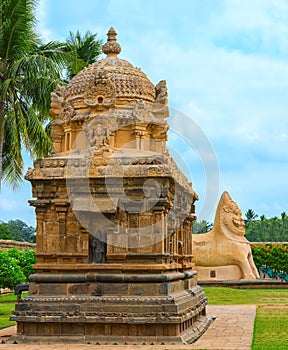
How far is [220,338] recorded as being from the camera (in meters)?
11.6

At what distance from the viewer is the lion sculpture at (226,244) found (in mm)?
27062

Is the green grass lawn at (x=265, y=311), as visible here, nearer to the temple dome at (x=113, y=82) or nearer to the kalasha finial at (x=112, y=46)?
the temple dome at (x=113, y=82)

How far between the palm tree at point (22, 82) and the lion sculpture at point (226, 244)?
9.13m

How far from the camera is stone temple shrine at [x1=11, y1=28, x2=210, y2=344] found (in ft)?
35.3

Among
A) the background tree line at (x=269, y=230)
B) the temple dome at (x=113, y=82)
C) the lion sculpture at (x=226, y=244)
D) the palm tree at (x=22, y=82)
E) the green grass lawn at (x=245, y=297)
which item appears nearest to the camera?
the temple dome at (x=113, y=82)

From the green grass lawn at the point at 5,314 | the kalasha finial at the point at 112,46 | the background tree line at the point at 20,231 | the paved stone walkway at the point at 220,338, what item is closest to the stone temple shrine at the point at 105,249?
the paved stone walkway at the point at 220,338

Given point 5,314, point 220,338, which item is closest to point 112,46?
point 220,338

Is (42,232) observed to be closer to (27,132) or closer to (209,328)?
(209,328)

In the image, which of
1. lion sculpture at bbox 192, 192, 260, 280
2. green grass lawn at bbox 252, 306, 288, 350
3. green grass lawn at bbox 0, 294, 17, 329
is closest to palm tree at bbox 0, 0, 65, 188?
green grass lawn at bbox 0, 294, 17, 329

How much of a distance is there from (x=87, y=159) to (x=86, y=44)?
14236mm

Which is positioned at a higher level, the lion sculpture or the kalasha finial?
the kalasha finial

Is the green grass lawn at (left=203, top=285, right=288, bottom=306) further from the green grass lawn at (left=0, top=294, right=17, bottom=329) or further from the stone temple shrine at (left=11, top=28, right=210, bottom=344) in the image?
the stone temple shrine at (left=11, top=28, right=210, bottom=344)

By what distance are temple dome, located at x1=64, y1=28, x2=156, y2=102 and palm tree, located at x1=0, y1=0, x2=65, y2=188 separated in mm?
6123

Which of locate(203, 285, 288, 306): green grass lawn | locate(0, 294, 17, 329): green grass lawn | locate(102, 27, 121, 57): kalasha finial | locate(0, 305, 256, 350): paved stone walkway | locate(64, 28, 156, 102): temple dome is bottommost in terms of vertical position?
locate(0, 305, 256, 350): paved stone walkway
